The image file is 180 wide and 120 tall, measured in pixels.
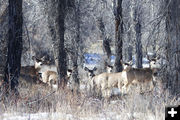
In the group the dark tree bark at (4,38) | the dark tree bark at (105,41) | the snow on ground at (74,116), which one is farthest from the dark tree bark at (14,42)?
the dark tree bark at (105,41)

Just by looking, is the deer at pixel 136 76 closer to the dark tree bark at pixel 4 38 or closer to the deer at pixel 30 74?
the deer at pixel 30 74

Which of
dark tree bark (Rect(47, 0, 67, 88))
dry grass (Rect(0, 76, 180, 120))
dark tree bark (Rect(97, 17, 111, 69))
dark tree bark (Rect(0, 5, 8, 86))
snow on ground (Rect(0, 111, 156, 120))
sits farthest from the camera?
dark tree bark (Rect(97, 17, 111, 69))

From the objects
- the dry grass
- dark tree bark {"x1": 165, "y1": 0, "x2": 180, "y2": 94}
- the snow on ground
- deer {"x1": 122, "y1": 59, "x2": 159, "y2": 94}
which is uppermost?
dark tree bark {"x1": 165, "y1": 0, "x2": 180, "y2": 94}

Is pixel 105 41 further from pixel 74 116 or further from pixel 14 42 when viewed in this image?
pixel 74 116

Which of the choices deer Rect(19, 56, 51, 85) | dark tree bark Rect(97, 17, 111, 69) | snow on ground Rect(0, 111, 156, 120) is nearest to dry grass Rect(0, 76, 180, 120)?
snow on ground Rect(0, 111, 156, 120)

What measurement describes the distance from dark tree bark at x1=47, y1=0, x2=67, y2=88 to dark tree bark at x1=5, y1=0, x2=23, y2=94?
1.78m

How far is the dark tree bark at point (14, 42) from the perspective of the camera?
1302cm

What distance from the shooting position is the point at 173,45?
36.7 ft

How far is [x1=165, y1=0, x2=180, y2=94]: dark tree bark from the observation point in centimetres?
1105

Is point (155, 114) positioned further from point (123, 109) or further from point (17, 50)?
point (17, 50)

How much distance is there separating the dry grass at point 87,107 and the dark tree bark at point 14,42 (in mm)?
1330

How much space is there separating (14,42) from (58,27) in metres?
2.26

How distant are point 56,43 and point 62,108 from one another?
531cm

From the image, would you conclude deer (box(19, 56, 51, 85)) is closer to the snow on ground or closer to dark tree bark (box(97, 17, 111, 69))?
dark tree bark (box(97, 17, 111, 69))
